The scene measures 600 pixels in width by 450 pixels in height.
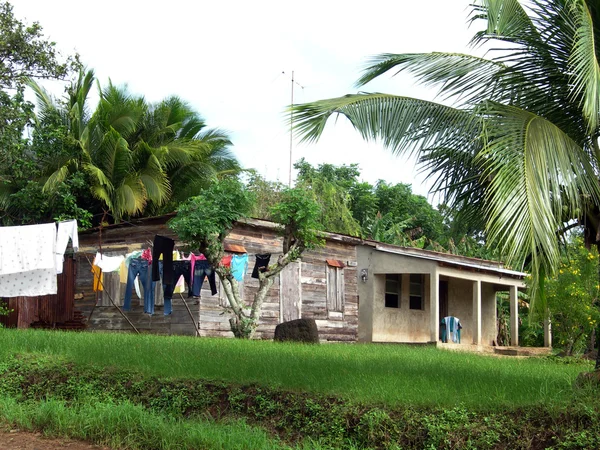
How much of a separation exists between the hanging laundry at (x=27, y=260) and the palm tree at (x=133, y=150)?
20.1ft

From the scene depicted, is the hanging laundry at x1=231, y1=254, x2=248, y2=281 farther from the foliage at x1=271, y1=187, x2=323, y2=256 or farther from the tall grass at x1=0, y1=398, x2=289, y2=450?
the tall grass at x1=0, y1=398, x2=289, y2=450

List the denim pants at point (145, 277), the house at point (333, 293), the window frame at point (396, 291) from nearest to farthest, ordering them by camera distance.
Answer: the denim pants at point (145, 277) → the house at point (333, 293) → the window frame at point (396, 291)

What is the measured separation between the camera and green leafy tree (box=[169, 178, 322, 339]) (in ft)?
50.8

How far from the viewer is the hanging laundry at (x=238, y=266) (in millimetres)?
17250

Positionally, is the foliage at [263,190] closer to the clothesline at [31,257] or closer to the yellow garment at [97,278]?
the yellow garment at [97,278]

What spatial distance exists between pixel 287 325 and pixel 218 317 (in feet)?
9.24

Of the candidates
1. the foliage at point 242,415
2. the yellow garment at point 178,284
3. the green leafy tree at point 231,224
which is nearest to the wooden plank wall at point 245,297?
the yellow garment at point 178,284

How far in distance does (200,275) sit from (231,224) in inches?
63.0

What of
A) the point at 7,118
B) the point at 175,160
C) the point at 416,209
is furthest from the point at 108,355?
the point at 416,209

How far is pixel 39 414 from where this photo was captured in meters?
9.12

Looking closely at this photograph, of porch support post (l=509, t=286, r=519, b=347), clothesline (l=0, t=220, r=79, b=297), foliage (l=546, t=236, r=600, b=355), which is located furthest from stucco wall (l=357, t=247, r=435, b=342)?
clothesline (l=0, t=220, r=79, b=297)

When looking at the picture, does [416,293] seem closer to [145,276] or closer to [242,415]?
[145,276]

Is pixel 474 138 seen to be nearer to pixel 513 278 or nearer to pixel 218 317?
pixel 218 317

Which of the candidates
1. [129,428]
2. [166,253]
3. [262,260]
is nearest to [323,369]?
[129,428]
